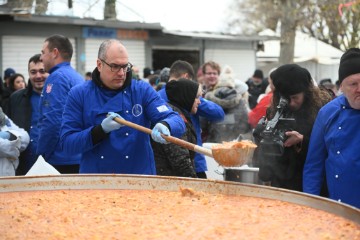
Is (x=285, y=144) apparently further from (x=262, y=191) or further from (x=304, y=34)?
(x=304, y=34)

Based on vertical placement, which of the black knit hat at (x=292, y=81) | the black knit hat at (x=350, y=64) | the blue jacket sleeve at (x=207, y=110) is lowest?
the blue jacket sleeve at (x=207, y=110)

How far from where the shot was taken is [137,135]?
4371 millimetres

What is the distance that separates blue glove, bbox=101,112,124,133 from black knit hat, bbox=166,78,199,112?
1.70 meters

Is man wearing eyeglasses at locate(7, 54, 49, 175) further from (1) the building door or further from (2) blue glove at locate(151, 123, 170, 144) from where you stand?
(1) the building door

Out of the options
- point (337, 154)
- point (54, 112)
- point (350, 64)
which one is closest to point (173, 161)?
point (54, 112)

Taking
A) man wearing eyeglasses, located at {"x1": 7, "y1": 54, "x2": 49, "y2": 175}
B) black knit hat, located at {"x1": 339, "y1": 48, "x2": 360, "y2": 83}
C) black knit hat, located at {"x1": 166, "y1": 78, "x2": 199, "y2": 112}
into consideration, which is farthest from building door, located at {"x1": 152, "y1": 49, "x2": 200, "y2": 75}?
black knit hat, located at {"x1": 339, "y1": 48, "x2": 360, "y2": 83}

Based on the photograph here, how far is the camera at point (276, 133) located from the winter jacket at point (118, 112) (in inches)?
22.7

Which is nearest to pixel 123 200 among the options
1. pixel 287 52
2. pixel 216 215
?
pixel 216 215

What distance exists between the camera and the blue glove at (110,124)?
4.03 meters

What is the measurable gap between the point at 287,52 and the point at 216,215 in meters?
21.9

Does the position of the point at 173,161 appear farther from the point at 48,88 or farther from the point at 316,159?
the point at 316,159

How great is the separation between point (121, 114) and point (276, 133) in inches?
42.1

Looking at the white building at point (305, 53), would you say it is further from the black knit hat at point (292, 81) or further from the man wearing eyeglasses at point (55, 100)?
the black knit hat at point (292, 81)

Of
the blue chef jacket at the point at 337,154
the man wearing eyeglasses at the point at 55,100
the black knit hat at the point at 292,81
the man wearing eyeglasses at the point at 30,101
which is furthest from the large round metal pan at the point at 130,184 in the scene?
the man wearing eyeglasses at the point at 30,101
